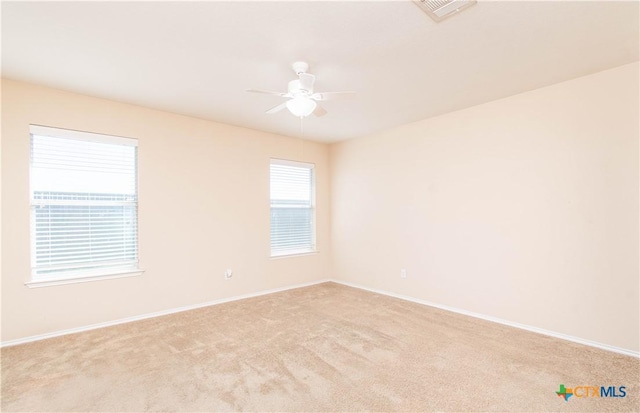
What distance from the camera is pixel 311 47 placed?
7.86 feet

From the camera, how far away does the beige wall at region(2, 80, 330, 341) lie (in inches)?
118

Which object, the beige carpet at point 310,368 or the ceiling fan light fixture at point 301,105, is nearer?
the beige carpet at point 310,368

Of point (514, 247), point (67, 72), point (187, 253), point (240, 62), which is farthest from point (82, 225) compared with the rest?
point (514, 247)

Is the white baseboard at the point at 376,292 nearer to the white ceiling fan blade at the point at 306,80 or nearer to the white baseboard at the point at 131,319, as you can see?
the white baseboard at the point at 131,319

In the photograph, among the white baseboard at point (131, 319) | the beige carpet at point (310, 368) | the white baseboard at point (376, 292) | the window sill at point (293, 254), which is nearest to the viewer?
the beige carpet at point (310, 368)

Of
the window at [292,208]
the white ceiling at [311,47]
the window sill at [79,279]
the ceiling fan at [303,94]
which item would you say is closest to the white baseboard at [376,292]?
the window sill at [79,279]

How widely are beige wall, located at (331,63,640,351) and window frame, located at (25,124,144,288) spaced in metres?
3.40

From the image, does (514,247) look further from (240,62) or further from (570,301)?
(240,62)

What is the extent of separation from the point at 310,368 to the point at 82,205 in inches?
118

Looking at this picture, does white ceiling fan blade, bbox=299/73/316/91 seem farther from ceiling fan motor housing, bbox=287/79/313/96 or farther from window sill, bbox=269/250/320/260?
window sill, bbox=269/250/320/260

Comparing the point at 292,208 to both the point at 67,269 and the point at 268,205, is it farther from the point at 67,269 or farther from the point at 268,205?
the point at 67,269

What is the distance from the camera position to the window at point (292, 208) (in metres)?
5.09

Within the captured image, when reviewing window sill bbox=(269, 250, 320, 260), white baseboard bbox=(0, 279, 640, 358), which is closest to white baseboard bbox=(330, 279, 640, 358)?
white baseboard bbox=(0, 279, 640, 358)

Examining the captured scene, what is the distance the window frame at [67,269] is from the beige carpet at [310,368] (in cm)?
58
